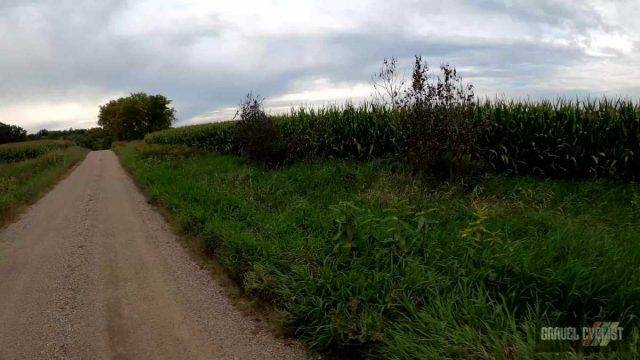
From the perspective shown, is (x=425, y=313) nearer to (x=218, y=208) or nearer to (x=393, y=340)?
(x=393, y=340)

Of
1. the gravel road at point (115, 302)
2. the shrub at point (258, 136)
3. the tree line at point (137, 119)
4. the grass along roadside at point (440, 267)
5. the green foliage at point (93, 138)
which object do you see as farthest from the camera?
the green foliage at point (93, 138)

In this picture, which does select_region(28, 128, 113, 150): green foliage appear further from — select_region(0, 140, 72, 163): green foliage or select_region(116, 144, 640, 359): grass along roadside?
select_region(116, 144, 640, 359): grass along roadside

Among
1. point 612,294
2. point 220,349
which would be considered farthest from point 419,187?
point 220,349

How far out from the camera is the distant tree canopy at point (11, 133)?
203 feet

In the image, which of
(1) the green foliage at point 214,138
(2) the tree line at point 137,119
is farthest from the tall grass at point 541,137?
(2) the tree line at point 137,119

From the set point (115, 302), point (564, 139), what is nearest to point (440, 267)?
point (115, 302)

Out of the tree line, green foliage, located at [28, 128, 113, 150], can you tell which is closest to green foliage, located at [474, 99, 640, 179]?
the tree line

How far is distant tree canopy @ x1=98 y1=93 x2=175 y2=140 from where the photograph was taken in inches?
2618

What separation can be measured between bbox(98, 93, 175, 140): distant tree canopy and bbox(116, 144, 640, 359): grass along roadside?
64.7 metres

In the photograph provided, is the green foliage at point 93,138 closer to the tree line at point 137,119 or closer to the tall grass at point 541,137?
the tree line at point 137,119

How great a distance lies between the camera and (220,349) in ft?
12.6

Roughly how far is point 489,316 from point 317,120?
11.3 metres

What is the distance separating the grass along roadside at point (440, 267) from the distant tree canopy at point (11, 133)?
227 ft

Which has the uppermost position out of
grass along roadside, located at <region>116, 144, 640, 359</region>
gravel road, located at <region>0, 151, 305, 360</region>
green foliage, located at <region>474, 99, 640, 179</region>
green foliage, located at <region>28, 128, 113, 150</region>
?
green foliage, located at <region>28, 128, 113, 150</region>
